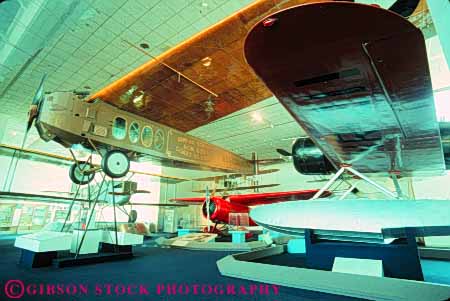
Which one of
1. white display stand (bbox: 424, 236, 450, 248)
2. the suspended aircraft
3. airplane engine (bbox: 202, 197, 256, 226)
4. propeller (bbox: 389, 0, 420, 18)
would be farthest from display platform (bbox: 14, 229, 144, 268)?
white display stand (bbox: 424, 236, 450, 248)

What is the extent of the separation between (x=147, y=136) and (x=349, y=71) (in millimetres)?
3794

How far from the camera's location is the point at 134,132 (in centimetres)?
406

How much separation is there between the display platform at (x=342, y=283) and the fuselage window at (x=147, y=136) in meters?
2.97

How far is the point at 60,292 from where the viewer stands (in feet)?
4.24

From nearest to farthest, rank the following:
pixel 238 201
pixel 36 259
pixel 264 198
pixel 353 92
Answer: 1. pixel 353 92
2. pixel 36 259
3. pixel 264 198
4. pixel 238 201

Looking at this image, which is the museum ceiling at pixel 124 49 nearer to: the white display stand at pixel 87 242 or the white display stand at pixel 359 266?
the white display stand at pixel 87 242

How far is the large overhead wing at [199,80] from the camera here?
259 cm

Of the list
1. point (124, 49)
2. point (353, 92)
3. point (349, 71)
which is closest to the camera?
point (349, 71)

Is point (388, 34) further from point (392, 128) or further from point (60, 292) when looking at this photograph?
point (60, 292)

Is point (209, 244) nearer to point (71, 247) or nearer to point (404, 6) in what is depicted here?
point (71, 247)

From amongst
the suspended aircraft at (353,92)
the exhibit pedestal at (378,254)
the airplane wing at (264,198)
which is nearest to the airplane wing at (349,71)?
the suspended aircraft at (353,92)

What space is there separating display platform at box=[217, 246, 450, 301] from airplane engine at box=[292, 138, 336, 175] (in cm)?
163

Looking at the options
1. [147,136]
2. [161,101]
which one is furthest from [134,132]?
[161,101]

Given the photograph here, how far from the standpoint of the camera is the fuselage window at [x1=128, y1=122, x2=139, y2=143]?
401 centimetres
